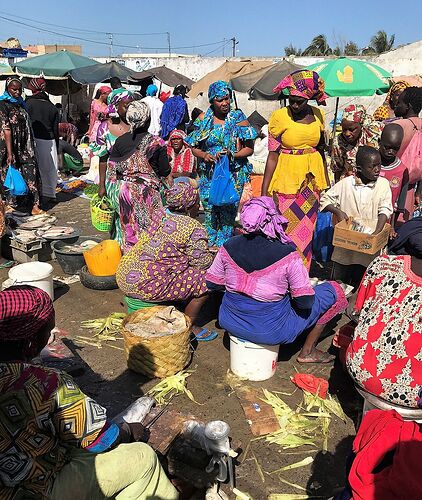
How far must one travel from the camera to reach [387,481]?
186 cm

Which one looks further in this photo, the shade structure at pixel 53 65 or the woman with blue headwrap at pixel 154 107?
the shade structure at pixel 53 65

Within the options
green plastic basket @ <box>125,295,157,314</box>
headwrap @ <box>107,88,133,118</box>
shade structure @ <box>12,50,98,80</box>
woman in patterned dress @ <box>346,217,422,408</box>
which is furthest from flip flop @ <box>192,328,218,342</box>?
shade structure @ <box>12,50,98,80</box>

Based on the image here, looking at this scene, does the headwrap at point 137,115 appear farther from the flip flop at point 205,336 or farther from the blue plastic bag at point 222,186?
the flip flop at point 205,336

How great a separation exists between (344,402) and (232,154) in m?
3.15

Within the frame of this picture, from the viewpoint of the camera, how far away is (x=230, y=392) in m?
3.99

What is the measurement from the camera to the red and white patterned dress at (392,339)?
111 inches

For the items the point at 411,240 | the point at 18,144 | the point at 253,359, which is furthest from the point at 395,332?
the point at 18,144

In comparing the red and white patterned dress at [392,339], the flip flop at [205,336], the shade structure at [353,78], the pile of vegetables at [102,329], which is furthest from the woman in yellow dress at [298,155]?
the shade structure at [353,78]

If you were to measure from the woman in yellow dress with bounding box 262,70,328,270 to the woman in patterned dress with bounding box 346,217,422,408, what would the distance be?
226 centimetres

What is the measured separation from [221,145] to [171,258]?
1898 mm

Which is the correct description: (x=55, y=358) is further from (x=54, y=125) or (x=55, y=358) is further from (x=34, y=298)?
(x=54, y=125)

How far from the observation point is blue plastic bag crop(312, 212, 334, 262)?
6.61 m

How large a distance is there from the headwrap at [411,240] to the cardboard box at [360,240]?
1621mm

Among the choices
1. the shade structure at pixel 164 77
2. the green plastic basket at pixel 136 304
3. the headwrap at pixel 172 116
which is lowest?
the green plastic basket at pixel 136 304
